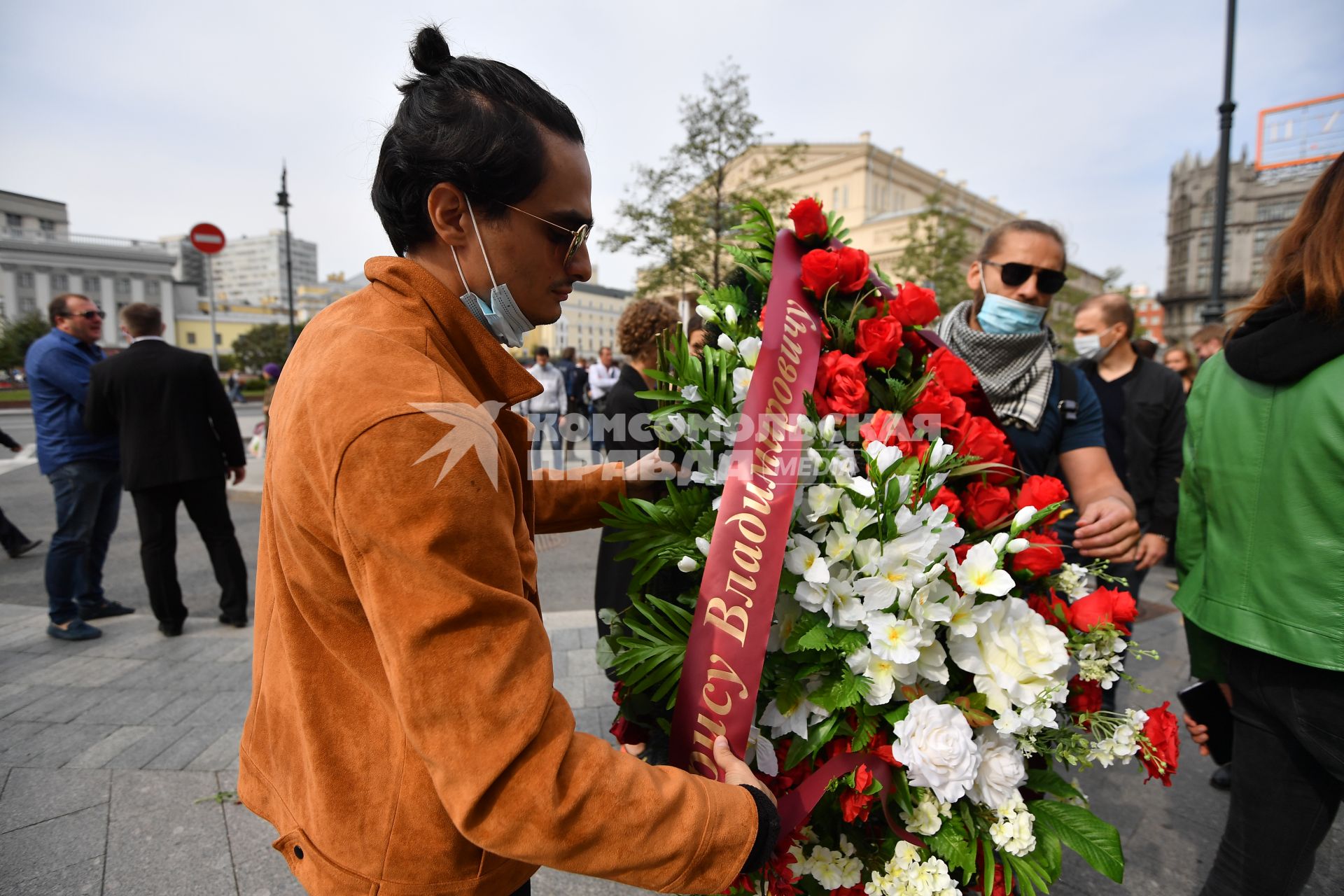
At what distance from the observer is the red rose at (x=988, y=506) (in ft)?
4.51

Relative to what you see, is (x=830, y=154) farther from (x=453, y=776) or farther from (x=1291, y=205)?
(x=453, y=776)

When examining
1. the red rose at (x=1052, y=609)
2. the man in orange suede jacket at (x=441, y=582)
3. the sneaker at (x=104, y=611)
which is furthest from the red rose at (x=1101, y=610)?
the sneaker at (x=104, y=611)

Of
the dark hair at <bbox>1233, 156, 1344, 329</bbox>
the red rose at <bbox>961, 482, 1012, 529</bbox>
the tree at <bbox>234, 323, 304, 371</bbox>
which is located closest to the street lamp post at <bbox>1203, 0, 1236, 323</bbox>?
the dark hair at <bbox>1233, 156, 1344, 329</bbox>

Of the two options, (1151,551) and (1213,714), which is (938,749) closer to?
(1213,714)

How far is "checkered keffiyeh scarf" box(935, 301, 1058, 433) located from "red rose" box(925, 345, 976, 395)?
0.86 metres

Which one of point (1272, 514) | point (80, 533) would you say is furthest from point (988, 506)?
point (80, 533)

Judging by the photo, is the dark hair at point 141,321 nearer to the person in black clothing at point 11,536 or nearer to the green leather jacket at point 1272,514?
the person in black clothing at point 11,536

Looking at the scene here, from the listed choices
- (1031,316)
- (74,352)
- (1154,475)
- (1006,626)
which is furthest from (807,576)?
(74,352)

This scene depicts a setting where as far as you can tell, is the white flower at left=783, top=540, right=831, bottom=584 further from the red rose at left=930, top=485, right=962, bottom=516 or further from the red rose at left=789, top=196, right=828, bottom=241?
the red rose at left=789, top=196, right=828, bottom=241

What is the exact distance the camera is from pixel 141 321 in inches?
174

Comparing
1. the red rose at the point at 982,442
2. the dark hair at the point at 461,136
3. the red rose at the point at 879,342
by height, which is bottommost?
the red rose at the point at 982,442

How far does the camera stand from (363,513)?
2.70ft

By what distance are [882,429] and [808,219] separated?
57cm

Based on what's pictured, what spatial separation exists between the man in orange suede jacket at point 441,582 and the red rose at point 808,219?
588mm
